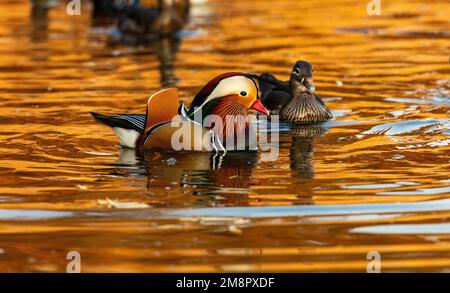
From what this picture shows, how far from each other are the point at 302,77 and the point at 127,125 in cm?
345

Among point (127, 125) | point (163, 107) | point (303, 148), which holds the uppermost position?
point (163, 107)

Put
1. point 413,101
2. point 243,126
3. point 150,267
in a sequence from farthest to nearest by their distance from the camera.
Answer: point 413,101 → point 243,126 → point 150,267

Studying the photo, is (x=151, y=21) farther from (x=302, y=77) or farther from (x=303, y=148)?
(x=303, y=148)

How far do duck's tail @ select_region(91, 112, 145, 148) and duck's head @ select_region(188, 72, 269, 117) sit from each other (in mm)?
504

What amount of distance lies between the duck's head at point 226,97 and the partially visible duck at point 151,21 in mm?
11627

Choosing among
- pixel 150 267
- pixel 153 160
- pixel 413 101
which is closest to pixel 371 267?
pixel 150 267

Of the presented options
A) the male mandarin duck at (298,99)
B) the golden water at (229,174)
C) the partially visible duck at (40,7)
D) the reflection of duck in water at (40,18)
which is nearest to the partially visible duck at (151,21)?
the reflection of duck in water at (40,18)

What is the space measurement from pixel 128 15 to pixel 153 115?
1276 cm

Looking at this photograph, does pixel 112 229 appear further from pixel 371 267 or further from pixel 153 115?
pixel 153 115

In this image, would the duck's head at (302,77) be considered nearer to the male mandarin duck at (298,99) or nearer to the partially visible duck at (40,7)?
the male mandarin duck at (298,99)

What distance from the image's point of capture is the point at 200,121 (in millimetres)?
11688

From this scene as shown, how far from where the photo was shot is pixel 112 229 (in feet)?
28.0

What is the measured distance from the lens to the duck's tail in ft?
38.5

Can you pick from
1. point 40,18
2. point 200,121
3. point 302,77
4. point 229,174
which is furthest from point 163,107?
point 40,18
